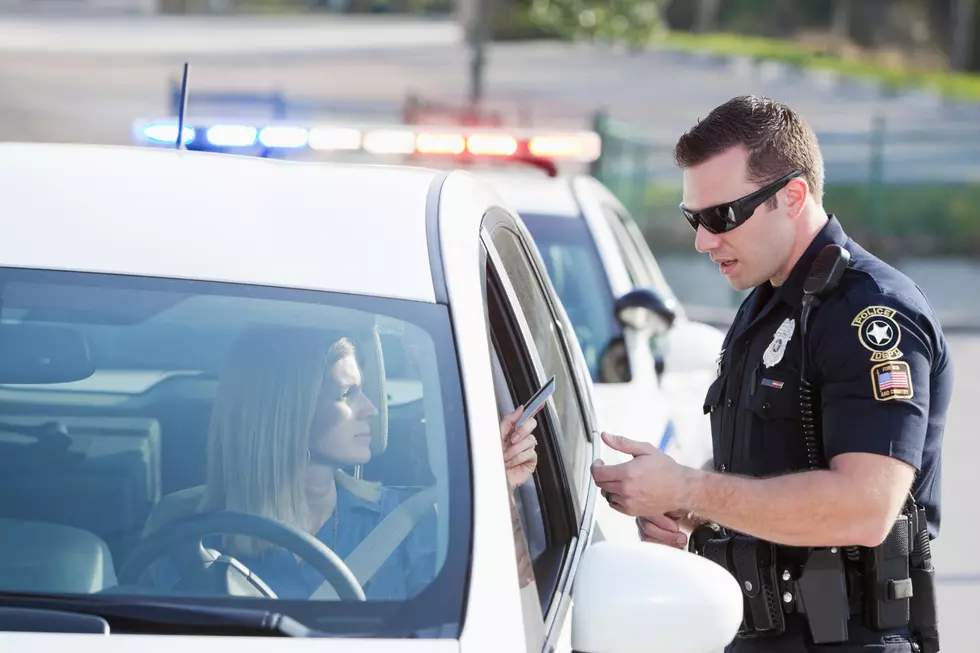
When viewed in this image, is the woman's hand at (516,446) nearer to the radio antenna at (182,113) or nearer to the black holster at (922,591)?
the black holster at (922,591)

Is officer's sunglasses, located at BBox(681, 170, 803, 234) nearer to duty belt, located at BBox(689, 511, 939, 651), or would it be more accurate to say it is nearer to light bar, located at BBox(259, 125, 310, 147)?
duty belt, located at BBox(689, 511, 939, 651)

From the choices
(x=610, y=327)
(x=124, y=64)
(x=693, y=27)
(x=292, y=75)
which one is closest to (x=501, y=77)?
(x=292, y=75)

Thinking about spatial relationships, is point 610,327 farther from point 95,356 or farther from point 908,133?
point 908,133

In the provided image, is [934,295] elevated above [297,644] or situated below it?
below

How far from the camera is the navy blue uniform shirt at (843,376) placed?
2471 millimetres

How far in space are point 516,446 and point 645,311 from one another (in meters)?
2.68

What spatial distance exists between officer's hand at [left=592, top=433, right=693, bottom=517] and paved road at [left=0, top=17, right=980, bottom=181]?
43.4ft

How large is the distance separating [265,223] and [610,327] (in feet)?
10.1

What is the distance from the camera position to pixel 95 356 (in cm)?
264

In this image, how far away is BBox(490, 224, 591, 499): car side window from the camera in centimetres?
301

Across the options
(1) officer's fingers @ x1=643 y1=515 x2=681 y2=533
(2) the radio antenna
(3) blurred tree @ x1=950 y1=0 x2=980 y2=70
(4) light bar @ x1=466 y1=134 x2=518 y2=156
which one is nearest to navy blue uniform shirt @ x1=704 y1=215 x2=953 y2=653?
(1) officer's fingers @ x1=643 y1=515 x2=681 y2=533

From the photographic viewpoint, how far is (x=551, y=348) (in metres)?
3.37

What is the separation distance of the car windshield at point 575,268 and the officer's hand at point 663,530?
2.60 m

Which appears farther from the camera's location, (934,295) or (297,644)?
(934,295)
